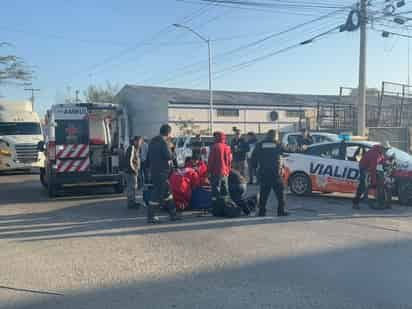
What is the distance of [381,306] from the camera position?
436 centimetres

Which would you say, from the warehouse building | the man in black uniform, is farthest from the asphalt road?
the warehouse building

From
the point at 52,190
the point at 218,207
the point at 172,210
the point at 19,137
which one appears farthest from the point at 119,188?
the point at 19,137

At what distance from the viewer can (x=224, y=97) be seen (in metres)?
A: 44.2

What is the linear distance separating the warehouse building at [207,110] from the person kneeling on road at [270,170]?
95.4ft

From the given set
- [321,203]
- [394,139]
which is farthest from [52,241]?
[394,139]

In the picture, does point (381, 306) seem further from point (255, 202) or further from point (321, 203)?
point (321, 203)

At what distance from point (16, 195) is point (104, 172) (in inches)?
113

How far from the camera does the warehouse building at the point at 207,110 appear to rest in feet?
133

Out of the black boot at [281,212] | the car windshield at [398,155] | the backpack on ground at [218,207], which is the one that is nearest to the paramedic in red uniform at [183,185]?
the backpack on ground at [218,207]

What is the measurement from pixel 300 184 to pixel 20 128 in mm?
14522

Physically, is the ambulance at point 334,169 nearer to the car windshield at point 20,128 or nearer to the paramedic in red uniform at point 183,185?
the paramedic in red uniform at point 183,185

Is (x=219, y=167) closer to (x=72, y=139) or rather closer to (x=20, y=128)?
(x=72, y=139)

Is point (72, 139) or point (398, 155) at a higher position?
point (72, 139)

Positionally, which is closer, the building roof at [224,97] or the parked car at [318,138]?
the parked car at [318,138]
